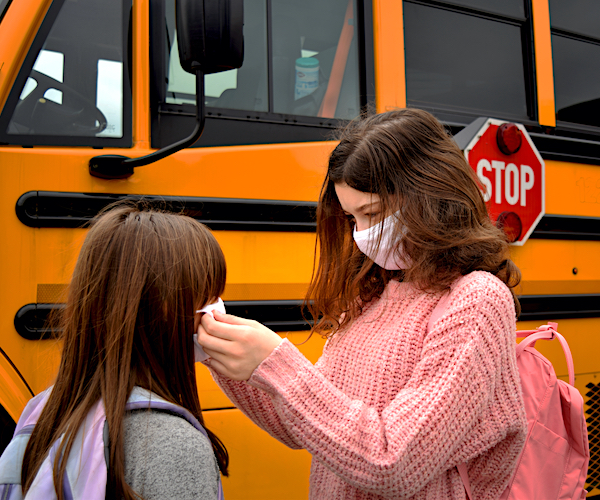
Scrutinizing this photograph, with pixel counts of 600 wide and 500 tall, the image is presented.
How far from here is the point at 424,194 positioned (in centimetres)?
108

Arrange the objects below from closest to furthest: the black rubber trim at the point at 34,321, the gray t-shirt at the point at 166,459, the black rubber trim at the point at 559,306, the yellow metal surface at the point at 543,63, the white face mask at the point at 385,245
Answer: the gray t-shirt at the point at 166,459
the white face mask at the point at 385,245
the black rubber trim at the point at 34,321
the black rubber trim at the point at 559,306
the yellow metal surface at the point at 543,63

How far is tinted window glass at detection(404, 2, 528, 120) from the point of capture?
2008 mm

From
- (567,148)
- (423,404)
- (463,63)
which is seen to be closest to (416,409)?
(423,404)

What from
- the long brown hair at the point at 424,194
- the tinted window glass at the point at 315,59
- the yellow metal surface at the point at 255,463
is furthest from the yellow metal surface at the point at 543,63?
the yellow metal surface at the point at 255,463

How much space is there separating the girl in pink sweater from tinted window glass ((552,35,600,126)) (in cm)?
147

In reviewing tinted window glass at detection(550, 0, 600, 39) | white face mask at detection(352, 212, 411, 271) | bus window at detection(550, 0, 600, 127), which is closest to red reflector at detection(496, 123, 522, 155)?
bus window at detection(550, 0, 600, 127)

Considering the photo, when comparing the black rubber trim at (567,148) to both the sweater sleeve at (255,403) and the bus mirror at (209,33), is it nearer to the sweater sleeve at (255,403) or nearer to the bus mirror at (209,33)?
the bus mirror at (209,33)

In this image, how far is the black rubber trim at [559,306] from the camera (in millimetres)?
2096

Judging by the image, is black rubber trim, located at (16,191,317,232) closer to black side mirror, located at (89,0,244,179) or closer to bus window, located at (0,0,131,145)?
bus window, located at (0,0,131,145)

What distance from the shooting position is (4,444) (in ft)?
4.53

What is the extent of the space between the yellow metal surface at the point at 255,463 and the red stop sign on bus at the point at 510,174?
3.78ft

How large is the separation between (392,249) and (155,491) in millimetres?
654

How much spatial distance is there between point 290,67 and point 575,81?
1.37m

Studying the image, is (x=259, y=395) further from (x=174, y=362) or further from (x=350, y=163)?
(x=350, y=163)
